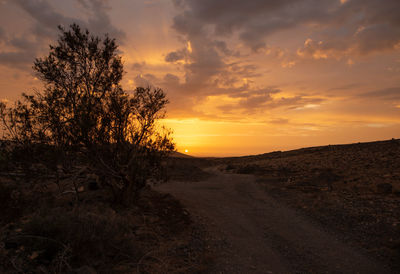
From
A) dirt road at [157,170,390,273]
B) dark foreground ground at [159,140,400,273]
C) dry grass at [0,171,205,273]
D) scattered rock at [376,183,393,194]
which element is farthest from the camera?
scattered rock at [376,183,393,194]

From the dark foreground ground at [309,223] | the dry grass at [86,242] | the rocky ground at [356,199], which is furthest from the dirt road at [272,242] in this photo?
the dry grass at [86,242]

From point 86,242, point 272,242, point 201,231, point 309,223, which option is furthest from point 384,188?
point 86,242

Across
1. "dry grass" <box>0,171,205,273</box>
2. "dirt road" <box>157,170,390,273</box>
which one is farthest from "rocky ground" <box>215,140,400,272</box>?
"dry grass" <box>0,171,205,273</box>

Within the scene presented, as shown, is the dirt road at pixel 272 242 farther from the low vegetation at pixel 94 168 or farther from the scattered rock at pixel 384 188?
the scattered rock at pixel 384 188

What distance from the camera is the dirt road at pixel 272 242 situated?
6.59 m

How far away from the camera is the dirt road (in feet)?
21.6

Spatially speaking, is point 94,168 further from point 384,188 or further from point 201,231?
point 384,188

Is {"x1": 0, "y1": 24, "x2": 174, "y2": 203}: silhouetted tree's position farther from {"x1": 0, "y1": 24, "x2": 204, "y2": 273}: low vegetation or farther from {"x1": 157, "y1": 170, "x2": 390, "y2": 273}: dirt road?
{"x1": 157, "y1": 170, "x2": 390, "y2": 273}: dirt road

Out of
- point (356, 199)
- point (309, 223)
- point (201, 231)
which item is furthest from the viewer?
point (356, 199)

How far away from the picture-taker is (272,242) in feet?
27.3

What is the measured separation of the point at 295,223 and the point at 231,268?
17.7 feet

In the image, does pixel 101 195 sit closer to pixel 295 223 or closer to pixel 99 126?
pixel 99 126

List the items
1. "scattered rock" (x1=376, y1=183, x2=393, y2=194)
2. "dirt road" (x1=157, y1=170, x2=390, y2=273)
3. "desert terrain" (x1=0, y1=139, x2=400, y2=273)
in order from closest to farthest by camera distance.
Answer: "desert terrain" (x1=0, y1=139, x2=400, y2=273), "dirt road" (x1=157, y1=170, x2=390, y2=273), "scattered rock" (x1=376, y1=183, x2=393, y2=194)

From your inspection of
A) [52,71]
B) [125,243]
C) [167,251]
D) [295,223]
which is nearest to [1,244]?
[125,243]
